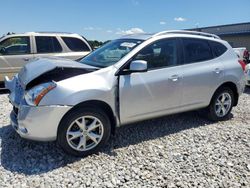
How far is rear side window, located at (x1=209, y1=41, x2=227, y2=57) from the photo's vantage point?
505 centimetres

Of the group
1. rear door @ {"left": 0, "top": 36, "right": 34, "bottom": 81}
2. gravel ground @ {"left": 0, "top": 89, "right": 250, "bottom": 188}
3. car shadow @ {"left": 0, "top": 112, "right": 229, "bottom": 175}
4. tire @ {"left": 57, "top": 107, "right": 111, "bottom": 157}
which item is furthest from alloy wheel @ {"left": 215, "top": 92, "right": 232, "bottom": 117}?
rear door @ {"left": 0, "top": 36, "right": 34, "bottom": 81}

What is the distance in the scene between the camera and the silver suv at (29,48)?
7846mm

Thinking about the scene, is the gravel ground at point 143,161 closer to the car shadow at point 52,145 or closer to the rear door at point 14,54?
the car shadow at point 52,145

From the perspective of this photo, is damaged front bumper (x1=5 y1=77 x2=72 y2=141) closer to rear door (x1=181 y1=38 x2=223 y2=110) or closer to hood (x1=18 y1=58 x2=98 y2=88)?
hood (x1=18 y1=58 x2=98 y2=88)

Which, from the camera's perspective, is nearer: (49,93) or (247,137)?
(49,93)

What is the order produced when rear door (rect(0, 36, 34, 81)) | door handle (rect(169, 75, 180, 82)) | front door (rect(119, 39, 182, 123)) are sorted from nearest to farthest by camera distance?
front door (rect(119, 39, 182, 123)) → door handle (rect(169, 75, 180, 82)) → rear door (rect(0, 36, 34, 81))

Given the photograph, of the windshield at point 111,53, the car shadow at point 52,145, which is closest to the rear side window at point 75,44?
the windshield at point 111,53

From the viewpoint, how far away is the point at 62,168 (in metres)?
3.45

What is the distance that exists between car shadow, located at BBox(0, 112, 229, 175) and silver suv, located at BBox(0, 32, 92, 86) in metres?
3.63

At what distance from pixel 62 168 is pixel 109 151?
765 millimetres

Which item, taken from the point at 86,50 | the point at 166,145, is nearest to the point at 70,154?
the point at 166,145

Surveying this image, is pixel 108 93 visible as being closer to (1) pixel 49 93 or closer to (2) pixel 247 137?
(1) pixel 49 93

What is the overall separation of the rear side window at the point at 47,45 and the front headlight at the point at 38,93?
4955 mm

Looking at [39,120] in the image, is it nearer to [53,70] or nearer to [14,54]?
[53,70]
